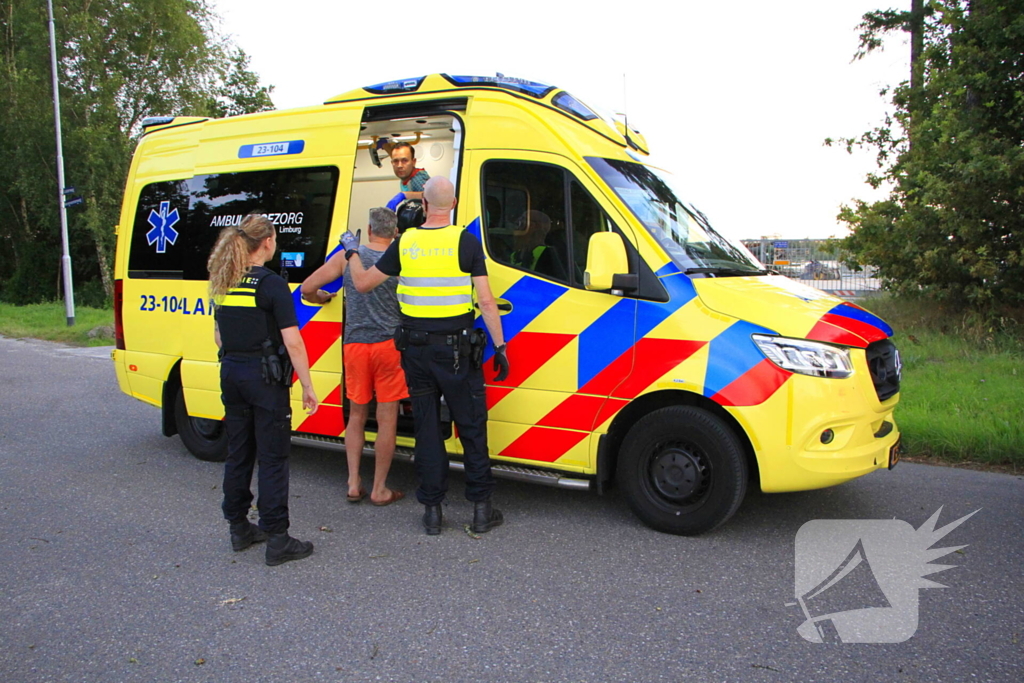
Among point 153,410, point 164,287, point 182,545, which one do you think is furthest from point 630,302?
point 153,410

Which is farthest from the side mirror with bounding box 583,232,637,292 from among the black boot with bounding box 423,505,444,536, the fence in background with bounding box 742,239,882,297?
the fence in background with bounding box 742,239,882,297

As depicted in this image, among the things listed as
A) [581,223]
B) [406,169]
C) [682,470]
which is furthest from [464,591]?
[406,169]

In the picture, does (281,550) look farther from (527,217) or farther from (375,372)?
(527,217)

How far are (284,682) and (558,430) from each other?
2.15m

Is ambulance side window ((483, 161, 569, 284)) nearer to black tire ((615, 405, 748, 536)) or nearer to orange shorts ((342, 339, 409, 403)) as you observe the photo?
orange shorts ((342, 339, 409, 403))

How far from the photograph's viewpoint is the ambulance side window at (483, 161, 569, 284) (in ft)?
15.3

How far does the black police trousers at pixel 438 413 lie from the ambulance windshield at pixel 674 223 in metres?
1.31

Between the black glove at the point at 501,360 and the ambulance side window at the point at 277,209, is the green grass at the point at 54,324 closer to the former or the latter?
the ambulance side window at the point at 277,209

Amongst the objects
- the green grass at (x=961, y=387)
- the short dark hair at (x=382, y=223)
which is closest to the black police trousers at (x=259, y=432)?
the short dark hair at (x=382, y=223)

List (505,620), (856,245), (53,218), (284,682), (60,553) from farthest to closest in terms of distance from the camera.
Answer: (53,218)
(856,245)
(60,553)
(505,620)
(284,682)

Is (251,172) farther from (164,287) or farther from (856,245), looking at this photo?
(856,245)

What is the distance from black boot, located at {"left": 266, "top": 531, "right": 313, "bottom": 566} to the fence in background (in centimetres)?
1038

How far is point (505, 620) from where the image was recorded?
3479mm

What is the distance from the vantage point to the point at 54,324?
18656 millimetres
